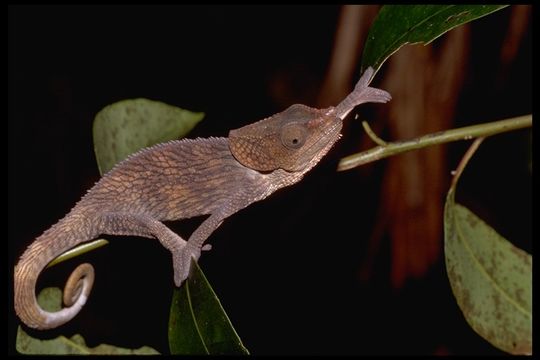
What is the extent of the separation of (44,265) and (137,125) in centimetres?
39

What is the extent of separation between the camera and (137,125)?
1.60 m

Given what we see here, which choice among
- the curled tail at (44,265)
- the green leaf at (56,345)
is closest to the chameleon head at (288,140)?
the curled tail at (44,265)

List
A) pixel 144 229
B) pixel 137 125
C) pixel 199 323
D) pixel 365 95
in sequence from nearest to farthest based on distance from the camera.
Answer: pixel 199 323
pixel 365 95
pixel 144 229
pixel 137 125

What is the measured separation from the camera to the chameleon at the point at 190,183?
135cm

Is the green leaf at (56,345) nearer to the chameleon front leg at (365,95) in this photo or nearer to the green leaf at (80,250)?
the green leaf at (80,250)

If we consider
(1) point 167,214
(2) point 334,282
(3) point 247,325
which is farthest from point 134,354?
(2) point 334,282

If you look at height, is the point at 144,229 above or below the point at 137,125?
below

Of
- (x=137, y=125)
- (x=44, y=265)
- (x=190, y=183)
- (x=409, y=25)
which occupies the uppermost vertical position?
(x=409, y=25)

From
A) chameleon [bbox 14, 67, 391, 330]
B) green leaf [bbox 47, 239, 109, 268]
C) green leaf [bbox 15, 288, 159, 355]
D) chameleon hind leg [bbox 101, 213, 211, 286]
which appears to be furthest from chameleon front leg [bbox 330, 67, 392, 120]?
green leaf [bbox 15, 288, 159, 355]

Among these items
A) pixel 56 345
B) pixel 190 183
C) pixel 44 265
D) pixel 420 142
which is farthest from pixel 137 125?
pixel 420 142

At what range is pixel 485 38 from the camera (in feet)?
9.48

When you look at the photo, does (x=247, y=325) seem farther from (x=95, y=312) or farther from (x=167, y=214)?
(x=167, y=214)

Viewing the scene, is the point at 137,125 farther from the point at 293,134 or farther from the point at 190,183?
the point at 293,134

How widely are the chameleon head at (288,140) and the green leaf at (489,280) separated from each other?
352 mm
